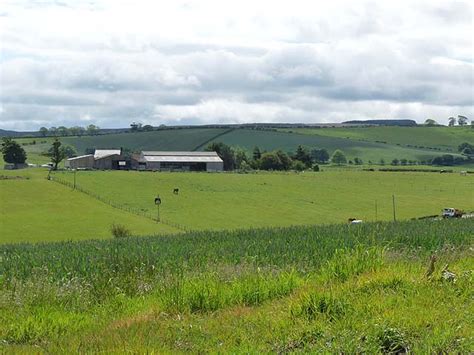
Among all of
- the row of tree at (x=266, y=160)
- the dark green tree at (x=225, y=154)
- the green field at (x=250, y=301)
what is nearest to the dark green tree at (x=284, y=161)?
the row of tree at (x=266, y=160)

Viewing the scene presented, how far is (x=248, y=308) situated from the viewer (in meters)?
9.54

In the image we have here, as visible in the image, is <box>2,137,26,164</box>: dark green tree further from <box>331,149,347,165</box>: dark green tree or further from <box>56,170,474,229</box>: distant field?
<box>331,149,347,165</box>: dark green tree

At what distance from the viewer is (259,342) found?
7668 millimetres

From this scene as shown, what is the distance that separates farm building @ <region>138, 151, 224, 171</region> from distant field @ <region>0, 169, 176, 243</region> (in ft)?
206

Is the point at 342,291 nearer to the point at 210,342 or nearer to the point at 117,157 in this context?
the point at 210,342

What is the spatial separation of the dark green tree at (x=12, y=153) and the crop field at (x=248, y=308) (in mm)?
146912

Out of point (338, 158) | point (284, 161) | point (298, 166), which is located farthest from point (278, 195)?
point (338, 158)

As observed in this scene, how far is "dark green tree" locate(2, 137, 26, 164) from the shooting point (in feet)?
497

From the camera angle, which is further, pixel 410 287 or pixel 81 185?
pixel 81 185

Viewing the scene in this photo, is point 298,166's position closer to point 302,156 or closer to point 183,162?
point 302,156

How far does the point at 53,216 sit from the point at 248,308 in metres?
67.5

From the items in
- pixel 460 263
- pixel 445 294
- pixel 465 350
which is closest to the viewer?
pixel 465 350

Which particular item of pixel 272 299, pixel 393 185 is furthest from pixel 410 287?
pixel 393 185

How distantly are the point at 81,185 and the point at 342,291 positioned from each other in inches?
3679
